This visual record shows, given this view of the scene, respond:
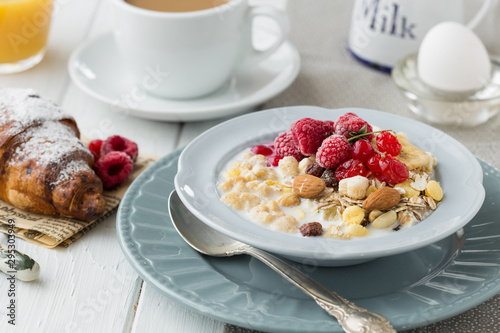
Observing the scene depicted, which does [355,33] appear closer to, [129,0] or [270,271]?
[129,0]

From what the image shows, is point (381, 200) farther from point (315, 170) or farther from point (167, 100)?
point (167, 100)

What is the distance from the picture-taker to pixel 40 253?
1342 millimetres

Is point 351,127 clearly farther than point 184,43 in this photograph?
No

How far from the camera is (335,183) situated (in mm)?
1243

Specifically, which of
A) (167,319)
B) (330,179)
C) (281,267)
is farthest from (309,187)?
(167,319)

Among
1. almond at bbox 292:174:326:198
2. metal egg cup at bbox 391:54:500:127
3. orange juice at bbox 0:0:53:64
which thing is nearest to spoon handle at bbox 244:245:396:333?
almond at bbox 292:174:326:198

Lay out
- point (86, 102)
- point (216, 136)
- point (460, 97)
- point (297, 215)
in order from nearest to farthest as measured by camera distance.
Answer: point (297, 215)
point (216, 136)
point (460, 97)
point (86, 102)

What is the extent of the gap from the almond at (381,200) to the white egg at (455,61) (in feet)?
2.82

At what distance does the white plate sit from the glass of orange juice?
1002mm

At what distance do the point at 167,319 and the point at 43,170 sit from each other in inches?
18.6

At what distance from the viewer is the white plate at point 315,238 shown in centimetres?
106

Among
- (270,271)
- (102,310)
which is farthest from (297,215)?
(102,310)

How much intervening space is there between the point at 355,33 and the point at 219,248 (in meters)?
1.24

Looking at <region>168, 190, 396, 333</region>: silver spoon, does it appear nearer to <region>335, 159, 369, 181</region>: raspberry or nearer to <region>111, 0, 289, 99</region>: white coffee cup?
<region>335, 159, 369, 181</region>: raspberry
